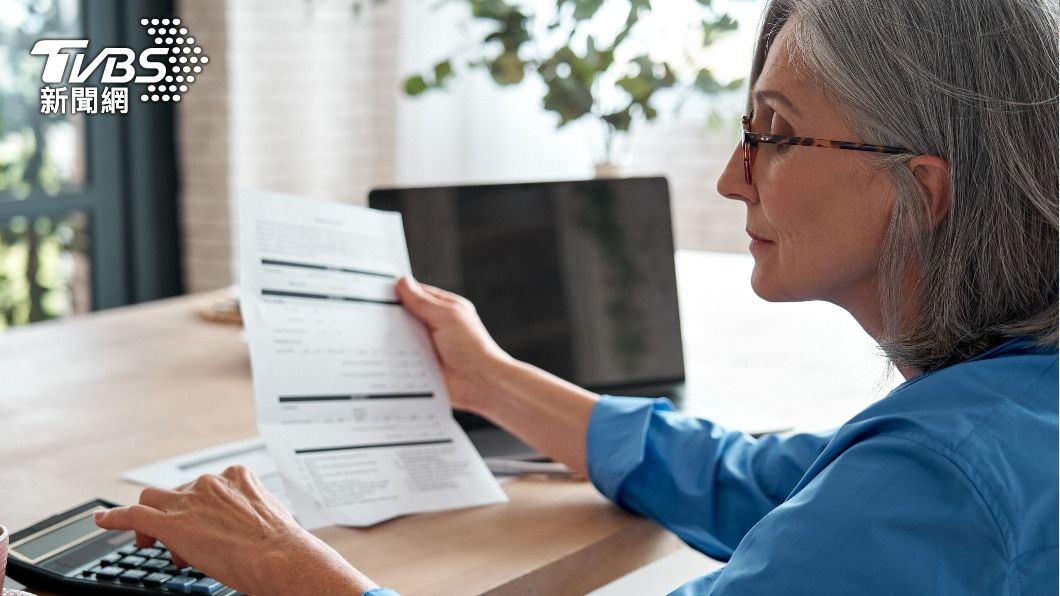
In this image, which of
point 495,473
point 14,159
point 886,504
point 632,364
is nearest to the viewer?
point 886,504

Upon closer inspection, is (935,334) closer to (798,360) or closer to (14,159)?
(798,360)

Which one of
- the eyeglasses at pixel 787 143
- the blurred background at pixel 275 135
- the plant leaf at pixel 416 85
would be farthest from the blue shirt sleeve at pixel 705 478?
the blurred background at pixel 275 135

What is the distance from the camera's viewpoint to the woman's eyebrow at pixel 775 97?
998 mm

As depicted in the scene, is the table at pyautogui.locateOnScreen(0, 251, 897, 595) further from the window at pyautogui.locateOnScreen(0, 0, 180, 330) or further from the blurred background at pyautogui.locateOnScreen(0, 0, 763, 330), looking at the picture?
the window at pyautogui.locateOnScreen(0, 0, 180, 330)

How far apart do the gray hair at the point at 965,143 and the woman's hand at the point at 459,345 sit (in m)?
0.54

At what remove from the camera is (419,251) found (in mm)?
1507

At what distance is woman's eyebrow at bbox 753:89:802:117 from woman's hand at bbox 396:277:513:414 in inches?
18.3

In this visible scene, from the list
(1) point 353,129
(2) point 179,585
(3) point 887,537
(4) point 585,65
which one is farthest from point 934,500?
(1) point 353,129

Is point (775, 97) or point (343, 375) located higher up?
point (775, 97)

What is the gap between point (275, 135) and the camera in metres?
3.96

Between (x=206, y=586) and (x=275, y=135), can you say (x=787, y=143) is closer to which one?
(x=206, y=586)

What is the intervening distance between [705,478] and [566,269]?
16.8 inches

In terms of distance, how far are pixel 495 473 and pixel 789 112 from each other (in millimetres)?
539

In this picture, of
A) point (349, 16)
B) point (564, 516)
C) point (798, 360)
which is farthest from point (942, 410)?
point (349, 16)
